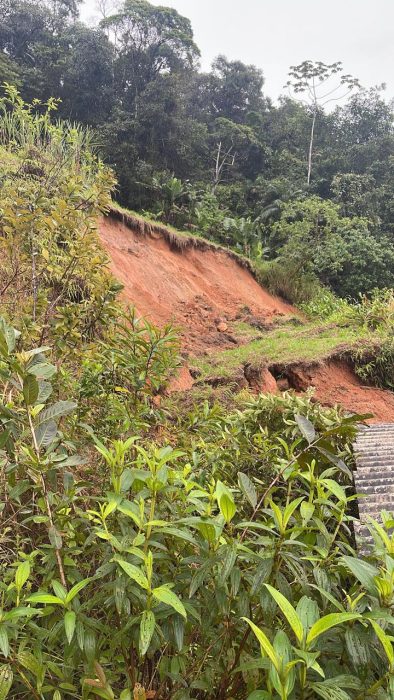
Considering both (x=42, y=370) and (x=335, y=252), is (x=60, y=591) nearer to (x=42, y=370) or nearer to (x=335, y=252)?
(x=42, y=370)

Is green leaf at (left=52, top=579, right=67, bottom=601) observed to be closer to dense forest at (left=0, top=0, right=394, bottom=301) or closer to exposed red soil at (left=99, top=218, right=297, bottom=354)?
exposed red soil at (left=99, top=218, right=297, bottom=354)

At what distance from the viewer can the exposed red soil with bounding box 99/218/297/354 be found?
433 inches

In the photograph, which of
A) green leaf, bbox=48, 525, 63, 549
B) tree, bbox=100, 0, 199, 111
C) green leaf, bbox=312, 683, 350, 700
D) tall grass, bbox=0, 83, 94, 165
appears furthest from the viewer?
tree, bbox=100, 0, 199, 111

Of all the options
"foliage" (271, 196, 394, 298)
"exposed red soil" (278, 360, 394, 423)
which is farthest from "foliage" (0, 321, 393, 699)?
"foliage" (271, 196, 394, 298)

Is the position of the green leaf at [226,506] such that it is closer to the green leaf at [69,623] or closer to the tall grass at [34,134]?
the green leaf at [69,623]

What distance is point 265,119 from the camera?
86.6ft

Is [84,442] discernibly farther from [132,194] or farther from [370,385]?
[132,194]

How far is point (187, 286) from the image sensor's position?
1295 centimetres

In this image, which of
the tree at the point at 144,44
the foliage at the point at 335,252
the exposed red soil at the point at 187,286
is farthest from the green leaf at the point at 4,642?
the tree at the point at 144,44

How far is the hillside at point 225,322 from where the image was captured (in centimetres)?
774

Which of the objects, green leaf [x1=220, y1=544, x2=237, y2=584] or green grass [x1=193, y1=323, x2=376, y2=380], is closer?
green leaf [x1=220, y1=544, x2=237, y2=584]

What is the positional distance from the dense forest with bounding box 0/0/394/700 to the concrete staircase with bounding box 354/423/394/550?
0.05 metres

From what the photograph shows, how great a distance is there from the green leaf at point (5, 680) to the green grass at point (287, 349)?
6659 millimetres

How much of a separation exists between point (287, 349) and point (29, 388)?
7.77 meters
